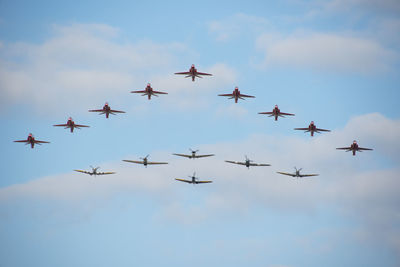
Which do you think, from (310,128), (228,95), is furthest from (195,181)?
(310,128)

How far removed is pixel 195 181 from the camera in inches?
6747

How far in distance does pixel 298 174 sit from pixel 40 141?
85.6 m

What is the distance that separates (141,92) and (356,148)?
7311cm

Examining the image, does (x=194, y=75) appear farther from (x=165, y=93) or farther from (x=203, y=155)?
(x=203, y=155)

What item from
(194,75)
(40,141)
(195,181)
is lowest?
(195,181)

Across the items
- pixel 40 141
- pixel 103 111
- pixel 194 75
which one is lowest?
pixel 40 141

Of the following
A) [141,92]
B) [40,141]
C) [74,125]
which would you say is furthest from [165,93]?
[40,141]

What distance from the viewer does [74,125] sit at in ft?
563

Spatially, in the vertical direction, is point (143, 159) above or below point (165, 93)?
below

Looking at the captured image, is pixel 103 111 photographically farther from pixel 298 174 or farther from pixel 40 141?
pixel 298 174

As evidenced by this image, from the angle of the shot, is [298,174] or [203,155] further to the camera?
[298,174]

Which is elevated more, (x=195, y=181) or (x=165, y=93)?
(x=165, y=93)

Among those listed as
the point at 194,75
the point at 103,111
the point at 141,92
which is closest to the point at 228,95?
the point at 194,75

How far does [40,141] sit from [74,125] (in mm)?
12289
